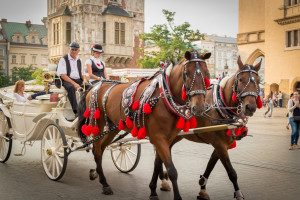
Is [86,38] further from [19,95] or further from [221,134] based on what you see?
[221,134]

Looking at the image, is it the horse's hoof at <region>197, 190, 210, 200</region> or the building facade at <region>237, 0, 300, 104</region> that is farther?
the building facade at <region>237, 0, 300, 104</region>

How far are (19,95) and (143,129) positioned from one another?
4623 mm

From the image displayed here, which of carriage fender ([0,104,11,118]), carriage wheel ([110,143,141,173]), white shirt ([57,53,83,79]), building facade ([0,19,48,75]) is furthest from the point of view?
building facade ([0,19,48,75])

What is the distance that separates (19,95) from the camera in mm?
8594

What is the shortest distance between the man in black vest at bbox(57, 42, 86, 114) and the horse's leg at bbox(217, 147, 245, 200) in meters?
2.89

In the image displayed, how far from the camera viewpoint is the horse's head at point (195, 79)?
14.2 ft

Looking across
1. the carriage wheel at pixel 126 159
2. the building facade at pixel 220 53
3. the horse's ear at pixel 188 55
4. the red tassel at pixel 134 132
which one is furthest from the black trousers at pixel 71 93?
the building facade at pixel 220 53

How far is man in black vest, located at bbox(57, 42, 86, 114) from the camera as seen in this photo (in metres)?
6.95

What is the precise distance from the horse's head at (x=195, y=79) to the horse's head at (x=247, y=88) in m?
1.00

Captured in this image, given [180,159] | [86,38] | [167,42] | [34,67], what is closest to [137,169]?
[180,159]

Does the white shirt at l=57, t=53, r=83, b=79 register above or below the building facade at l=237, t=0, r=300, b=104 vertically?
below

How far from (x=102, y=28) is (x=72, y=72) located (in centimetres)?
3874

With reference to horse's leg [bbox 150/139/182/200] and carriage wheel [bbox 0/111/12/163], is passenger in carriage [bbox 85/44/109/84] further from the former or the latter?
horse's leg [bbox 150/139/182/200]

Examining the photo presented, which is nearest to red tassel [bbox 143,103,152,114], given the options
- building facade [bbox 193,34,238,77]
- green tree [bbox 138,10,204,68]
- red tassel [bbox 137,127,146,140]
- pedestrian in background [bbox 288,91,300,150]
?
red tassel [bbox 137,127,146,140]
